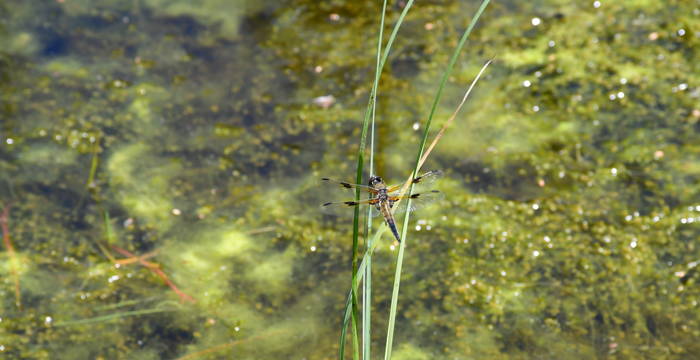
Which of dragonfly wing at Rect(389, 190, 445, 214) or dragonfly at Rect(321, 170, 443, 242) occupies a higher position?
dragonfly at Rect(321, 170, 443, 242)

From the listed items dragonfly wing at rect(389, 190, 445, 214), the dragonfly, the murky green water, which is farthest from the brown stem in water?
dragonfly wing at rect(389, 190, 445, 214)

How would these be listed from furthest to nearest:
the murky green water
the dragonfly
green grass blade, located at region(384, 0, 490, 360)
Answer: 1. the murky green water
2. the dragonfly
3. green grass blade, located at region(384, 0, 490, 360)

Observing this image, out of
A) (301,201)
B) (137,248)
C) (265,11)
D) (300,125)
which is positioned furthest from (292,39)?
(137,248)

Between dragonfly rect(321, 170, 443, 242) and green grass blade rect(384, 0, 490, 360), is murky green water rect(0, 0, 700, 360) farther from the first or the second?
green grass blade rect(384, 0, 490, 360)

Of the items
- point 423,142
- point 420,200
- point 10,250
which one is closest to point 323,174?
point 420,200

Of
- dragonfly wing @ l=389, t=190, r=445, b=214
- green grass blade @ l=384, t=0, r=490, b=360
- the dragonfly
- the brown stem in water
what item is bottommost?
the brown stem in water

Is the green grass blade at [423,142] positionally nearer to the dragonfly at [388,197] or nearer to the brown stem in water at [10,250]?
the dragonfly at [388,197]

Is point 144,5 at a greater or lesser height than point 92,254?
greater

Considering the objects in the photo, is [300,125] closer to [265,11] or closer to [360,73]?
[360,73]
